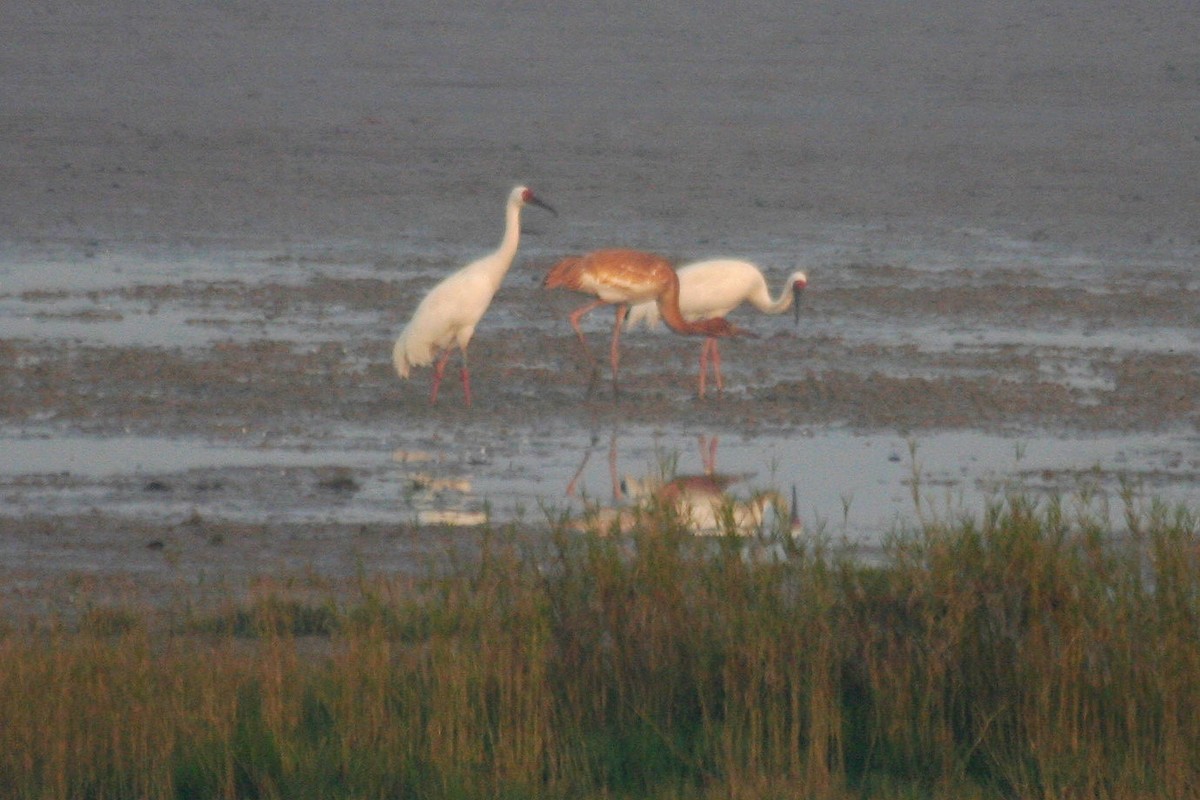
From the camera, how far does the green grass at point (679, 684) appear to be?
5887 mm

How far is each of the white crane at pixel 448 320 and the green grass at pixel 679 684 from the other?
488 centimetres

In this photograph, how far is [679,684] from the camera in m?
6.36

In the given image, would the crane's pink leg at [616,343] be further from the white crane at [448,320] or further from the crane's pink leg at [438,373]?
the crane's pink leg at [438,373]

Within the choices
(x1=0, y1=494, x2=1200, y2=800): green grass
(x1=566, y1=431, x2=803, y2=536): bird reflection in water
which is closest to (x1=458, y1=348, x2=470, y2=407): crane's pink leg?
(x1=566, y1=431, x2=803, y2=536): bird reflection in water

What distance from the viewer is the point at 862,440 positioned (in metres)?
10.5

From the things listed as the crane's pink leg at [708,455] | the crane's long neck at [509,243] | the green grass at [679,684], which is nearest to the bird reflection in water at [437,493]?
the crane's pink leg at [708,455]

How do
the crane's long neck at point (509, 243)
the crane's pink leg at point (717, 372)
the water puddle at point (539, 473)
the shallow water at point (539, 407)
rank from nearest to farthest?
1. the water puddle at point (539, 473)
2. the shallow water at point (539, 407)
3. the crane's pink leg at point (717, 372)
4. the crane's long neck at point (509, 243)

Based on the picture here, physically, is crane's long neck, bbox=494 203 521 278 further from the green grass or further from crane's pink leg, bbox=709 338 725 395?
the green grass

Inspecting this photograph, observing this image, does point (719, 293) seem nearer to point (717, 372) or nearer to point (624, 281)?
point (624, 281)

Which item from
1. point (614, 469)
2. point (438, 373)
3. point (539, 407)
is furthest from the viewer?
point (438, 373)

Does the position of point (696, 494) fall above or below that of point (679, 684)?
above

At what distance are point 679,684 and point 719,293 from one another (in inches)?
269

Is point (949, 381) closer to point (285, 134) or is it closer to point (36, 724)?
point (36, 724)

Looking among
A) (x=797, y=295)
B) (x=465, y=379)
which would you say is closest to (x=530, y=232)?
(x=797, y=295)
